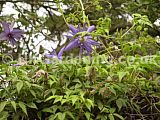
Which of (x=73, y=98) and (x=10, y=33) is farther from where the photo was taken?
(x=10, y=33)

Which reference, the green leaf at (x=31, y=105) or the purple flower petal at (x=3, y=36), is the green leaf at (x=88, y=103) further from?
the purple flower petal at (x=3, y=36)

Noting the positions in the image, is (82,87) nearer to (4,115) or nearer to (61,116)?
(61,116)

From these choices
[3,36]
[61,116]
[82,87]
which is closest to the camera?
[61,116]

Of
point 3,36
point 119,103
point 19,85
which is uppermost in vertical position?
point 3,36

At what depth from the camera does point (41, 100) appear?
1221mm

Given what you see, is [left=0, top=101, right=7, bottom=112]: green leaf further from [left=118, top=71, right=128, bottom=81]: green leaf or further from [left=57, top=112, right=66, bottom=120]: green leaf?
[left=118, top=71, right=128, bottom=81]: green leaf

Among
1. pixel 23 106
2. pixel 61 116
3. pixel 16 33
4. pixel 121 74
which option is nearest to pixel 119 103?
pixel 121 74

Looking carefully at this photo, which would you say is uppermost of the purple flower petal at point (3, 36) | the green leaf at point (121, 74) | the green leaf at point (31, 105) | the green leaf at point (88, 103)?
the purple flower petal at point (3, 36)

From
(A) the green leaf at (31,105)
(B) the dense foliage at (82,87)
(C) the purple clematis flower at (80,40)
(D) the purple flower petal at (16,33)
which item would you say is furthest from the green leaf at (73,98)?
(D) the purple flower petal at (16,33)

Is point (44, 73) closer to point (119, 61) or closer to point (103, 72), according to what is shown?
point (103, 72)

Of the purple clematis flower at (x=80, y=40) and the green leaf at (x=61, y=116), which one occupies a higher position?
the purple clematis flower at (x=80, y=40)

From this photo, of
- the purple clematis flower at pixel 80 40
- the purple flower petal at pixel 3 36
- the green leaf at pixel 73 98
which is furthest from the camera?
the purple flower petal at pixel 3 36

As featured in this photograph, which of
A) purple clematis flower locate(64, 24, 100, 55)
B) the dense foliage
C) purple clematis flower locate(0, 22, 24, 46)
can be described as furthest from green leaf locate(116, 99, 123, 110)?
purple clematis flower locate(0, 22, 24, 46)

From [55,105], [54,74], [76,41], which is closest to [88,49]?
[76,41]
